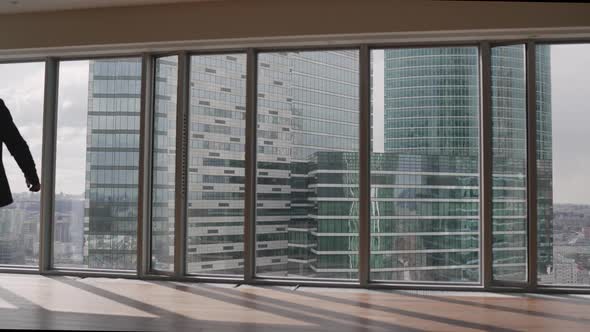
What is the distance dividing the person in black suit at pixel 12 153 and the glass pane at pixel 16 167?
1.73 feet

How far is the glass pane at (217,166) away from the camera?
5.77m

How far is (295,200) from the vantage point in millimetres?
5699

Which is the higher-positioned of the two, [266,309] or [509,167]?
[509,167]

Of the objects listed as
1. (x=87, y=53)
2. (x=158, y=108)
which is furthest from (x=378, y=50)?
(x=87, y=53)

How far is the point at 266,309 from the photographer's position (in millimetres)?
4367

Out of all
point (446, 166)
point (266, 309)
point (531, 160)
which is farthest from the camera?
point (446, 166)

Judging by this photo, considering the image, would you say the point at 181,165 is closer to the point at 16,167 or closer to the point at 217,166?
the point at 217,166

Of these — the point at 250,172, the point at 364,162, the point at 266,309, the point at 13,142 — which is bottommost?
the point at 266,309

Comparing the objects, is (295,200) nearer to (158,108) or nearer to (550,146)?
(158,108)

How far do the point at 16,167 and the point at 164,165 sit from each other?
1999 mm

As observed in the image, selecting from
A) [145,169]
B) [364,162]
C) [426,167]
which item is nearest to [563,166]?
[426,167]

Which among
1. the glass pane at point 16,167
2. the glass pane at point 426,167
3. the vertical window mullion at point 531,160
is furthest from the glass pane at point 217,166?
the vertical window mullion at point 531,160

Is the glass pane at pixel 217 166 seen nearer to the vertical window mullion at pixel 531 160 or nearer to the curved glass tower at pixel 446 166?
the curved glass tower at pixel 446 166

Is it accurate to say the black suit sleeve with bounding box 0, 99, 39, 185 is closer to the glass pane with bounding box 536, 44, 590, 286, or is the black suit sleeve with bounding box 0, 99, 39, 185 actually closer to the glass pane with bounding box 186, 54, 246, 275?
the glass pane with bounding box 186, 54, 246, 275
